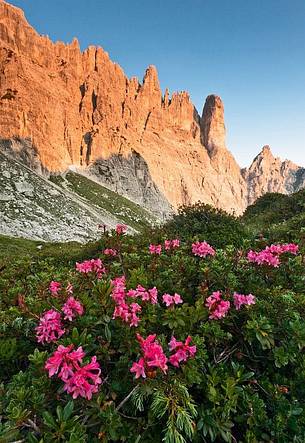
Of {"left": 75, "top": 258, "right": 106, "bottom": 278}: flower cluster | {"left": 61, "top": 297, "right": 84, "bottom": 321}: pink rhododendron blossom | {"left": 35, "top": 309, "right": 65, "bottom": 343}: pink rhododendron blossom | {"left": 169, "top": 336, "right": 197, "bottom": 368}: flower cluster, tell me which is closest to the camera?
{"left": 169, "top": 336, "right": 197, "bottom": 368}: flower cluster

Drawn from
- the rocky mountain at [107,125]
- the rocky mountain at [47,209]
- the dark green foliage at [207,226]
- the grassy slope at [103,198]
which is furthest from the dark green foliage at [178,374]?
the rocky mountain at [107,125]

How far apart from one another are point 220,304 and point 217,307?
0.05 meters

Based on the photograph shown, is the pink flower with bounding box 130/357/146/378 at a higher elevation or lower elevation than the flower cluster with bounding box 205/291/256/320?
lower

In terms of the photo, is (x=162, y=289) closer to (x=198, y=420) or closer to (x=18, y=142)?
(x=198, y=420)

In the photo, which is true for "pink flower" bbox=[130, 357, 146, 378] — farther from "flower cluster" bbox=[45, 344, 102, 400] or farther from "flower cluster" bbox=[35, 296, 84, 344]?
"flower cluster" bbox=[35, 296, 84, 344]

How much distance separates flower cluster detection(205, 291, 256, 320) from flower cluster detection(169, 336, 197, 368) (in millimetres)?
626

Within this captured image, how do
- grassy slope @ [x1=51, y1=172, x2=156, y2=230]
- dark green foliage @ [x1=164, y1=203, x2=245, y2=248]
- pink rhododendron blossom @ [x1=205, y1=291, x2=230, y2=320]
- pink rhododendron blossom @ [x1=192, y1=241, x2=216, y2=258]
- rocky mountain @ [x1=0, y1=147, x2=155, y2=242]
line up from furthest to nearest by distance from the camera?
grassy slope @ [x1=51, y1=172, x2=156, y2=230], rocky mountain @ [x1=0, y1=147, x2=155, y2=242], dark green foliage @ [x1=164, y1=203, x2=245, y2=248], pink rhododendron blossom @ [x1=192, y1=241, x2=216, y2=258], pink rhododendron blossom @ [x1=205, y1=291, x2=230, y2=320]

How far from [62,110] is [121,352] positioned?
115 m

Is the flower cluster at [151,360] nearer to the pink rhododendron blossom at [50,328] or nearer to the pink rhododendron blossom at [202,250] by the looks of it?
the pink rhododendron blossom at [50,328]

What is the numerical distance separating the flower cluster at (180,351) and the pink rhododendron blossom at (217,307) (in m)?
0.61

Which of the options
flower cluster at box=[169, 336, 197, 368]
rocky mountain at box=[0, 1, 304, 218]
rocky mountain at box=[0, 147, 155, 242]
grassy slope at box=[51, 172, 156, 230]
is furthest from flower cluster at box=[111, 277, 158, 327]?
rocky mountain at box=[0, 1, 304, 218]

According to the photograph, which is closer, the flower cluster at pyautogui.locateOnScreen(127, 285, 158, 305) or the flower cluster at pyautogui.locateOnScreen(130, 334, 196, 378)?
the flower cluster at pyautogui.locateOnScreen(130, 334, 196, 378)

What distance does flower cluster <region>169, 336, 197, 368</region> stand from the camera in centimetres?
282

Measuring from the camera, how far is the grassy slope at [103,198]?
92.9 m
